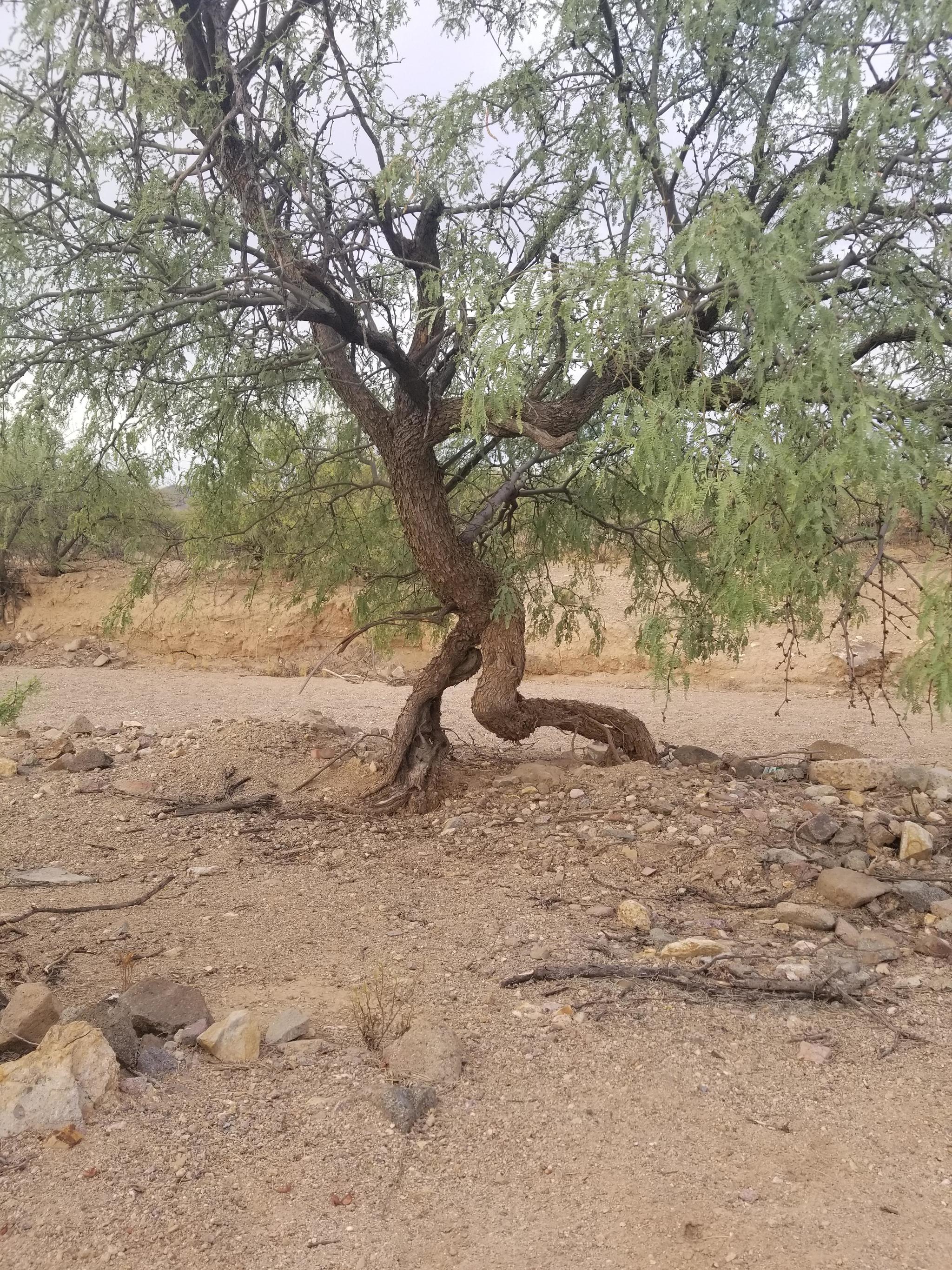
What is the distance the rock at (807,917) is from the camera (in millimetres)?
4648

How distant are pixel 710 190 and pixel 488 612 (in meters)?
2.94

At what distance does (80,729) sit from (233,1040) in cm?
733

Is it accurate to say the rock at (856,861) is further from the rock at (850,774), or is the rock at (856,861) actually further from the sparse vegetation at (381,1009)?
the sparse vegetation at (381,1009)

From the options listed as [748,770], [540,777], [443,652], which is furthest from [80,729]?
[748,770]

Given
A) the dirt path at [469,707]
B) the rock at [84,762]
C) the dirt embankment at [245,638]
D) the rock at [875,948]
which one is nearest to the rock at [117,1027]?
the rock at [875,948]

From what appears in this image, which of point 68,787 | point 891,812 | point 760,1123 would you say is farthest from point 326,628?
point 760,1123

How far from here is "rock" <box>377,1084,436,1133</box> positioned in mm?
2947

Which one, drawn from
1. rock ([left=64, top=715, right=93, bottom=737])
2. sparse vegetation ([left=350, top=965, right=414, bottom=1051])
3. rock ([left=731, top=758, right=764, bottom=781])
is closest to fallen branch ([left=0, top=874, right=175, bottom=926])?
sparse vegetation ([left=350, top=965, right=414, bottom=1051])

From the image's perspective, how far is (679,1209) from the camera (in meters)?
2.57

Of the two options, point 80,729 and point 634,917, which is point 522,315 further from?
point 80,729

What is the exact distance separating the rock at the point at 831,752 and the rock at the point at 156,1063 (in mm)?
6091

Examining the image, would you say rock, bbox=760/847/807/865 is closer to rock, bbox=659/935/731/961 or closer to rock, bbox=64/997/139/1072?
rock, bbox=659/935/731/961

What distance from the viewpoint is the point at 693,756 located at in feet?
26.9

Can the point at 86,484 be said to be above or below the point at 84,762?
above
